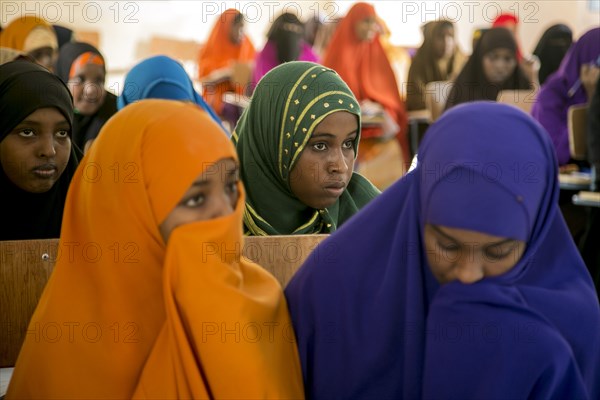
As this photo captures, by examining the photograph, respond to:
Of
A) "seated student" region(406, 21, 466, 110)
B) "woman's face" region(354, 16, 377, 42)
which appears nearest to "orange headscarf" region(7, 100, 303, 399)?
"woman's face" region(354, 16, 377, 42)

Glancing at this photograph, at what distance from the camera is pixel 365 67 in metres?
7.68

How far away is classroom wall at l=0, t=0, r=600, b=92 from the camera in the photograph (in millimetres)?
10188

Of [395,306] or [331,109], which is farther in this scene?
[331,109]

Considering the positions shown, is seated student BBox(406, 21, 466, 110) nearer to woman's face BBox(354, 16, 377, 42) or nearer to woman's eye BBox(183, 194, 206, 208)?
woman's face BBox(354, 16, 377, 42)

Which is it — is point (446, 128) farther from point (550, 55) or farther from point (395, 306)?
point (550, 55)

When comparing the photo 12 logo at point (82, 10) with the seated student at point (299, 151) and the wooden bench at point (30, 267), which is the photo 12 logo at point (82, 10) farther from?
the wooden bench at point (30, 267)

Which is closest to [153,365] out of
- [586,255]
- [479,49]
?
[586,255]

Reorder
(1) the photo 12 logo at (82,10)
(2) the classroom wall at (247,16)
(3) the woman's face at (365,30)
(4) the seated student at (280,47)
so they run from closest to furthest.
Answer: (3) the woman's face at (365,30), (4) the seated student at (280,47), (1) the photo 12 logo at (82,10), (2) the classroom wall at (247,16)

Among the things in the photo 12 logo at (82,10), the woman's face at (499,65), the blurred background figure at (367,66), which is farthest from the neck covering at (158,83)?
the photo 12 logo at (82,10)

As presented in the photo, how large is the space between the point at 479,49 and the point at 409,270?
6.05 m

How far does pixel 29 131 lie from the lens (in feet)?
9.09

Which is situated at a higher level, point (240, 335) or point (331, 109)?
point (331, 109)

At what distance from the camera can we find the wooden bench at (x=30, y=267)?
2.22 meters

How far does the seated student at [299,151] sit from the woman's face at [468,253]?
3.11ft
